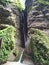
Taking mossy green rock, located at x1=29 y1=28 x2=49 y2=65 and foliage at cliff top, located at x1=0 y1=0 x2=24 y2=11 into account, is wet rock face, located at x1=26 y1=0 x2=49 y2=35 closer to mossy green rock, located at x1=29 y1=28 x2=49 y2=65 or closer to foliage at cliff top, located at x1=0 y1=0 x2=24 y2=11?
foliage at cliff top, located at x1=0 y1=0 x2=24 y2=11

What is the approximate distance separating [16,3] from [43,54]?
325 inches

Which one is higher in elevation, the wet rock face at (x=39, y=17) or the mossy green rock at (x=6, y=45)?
the wet rock face at (x=39, y=17)

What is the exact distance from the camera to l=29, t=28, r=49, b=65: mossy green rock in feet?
29.4

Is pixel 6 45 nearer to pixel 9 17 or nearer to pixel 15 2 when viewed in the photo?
pixel 9 17

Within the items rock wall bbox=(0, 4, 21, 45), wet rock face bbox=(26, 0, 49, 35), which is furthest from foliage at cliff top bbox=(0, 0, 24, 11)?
wet rock face bbox=(26, 0, 49, 35)

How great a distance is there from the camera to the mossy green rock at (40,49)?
8.96 meters

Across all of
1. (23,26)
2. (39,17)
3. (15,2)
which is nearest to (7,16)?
(23,26)

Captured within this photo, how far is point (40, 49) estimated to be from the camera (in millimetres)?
9594

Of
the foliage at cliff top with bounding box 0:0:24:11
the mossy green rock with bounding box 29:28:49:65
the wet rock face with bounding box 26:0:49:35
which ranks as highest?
the foliage at cliff top with bounding box 0:0:24:11

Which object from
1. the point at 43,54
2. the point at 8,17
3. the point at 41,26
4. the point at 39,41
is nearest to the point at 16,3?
the point at 8,17

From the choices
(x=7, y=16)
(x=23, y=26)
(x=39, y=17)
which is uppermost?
(x=7, y=16)

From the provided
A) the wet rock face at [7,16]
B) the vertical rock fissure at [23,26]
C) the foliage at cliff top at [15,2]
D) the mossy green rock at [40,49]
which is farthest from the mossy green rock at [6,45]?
the foliage at cliff top at [15,2]

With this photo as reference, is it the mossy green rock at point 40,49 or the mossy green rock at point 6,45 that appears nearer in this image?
the mossy green rock at point 40,49

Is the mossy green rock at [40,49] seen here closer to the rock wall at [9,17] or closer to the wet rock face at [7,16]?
the rock wall at [9,17]
